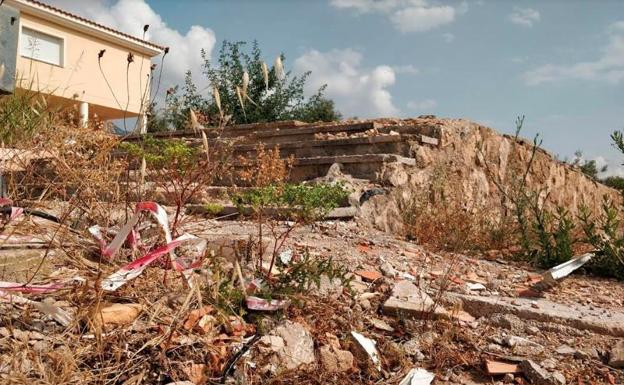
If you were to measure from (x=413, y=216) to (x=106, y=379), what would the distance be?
12.0 ft

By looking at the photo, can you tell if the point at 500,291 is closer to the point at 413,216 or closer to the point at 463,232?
the point at 463,232

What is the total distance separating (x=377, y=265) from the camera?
305 centimetres

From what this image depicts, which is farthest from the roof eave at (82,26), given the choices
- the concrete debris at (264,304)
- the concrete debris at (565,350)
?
the concrete debris at (565,350)

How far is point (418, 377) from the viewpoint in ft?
6.42

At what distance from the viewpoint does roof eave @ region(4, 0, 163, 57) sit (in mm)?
13498

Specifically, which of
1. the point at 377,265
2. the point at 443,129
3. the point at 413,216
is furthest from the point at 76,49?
the point at 377,265

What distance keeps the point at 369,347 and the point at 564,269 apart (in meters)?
1.73

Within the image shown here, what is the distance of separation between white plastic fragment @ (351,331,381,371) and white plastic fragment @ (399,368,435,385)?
0.40 feet

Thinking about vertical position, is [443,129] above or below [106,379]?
above

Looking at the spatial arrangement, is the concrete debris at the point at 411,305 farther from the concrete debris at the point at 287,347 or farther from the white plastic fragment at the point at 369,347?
the concrete debris at the point at 287,347

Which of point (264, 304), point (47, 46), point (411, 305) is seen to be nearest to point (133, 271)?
point (264, 304)

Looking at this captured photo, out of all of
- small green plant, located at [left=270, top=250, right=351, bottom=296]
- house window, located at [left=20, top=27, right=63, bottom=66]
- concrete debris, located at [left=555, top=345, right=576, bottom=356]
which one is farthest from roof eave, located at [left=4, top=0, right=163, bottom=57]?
concrete debris, located at [left=555, top=345, right=576, bottom=356]

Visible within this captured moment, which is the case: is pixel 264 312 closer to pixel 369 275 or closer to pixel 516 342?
pixel 369 275

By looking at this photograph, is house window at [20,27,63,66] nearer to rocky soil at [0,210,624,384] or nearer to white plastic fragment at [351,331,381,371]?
rocky soil at [0,210,624,384]
